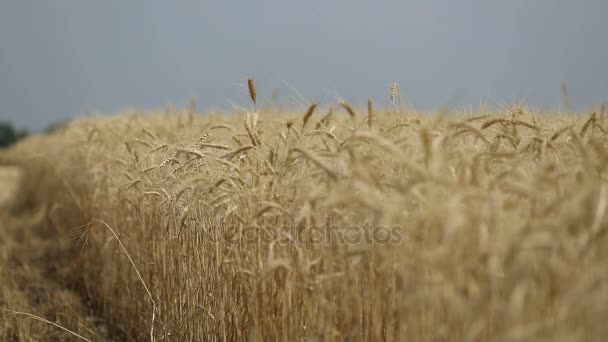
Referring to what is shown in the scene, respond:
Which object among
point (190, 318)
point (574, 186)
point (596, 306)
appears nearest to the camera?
point (596, 306)

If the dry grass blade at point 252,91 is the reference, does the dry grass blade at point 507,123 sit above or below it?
below

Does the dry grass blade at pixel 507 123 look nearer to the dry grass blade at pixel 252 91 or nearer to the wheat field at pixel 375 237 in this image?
the wheat field at pixel 375 237

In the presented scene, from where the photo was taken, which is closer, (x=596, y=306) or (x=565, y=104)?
(x=596, y=306)

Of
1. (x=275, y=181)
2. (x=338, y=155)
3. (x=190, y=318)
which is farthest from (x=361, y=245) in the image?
(x=190, y=318)

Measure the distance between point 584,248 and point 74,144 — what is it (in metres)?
5.45

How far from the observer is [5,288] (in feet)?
12.9

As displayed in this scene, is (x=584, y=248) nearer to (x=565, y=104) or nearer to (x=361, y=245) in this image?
(x=361, y=245)

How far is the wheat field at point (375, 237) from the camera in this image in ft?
3.68

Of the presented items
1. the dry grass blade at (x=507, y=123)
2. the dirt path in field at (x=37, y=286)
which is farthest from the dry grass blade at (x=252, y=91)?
the dirt path in field at (x=37, y=286)

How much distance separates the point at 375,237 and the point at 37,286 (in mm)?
3838

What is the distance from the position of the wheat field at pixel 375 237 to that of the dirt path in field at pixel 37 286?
0.14 feet

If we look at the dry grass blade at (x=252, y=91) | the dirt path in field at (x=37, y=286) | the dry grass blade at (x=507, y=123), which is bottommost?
the dirt path in field at (x=37, y=286)

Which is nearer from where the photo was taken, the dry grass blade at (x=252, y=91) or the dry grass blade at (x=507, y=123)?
the dry grass blade at (x=507, y=123)

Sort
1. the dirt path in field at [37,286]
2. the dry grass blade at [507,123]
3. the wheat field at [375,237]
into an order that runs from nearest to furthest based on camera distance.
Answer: the wheat field at [375,237] → the dry grass blade at [507,123] → the dirt path in field at [37,286]
